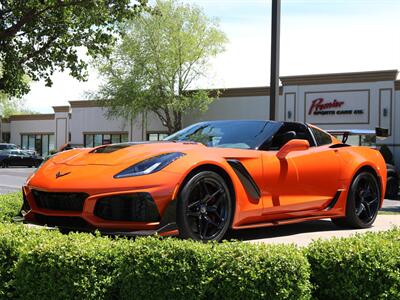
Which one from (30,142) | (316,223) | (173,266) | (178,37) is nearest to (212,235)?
(173,266)

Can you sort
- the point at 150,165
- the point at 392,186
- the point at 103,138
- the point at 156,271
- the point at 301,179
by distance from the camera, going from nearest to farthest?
the point at 156,271
the point at 150,165
the point at 301,179
the point at 392,186
the point at 103,138

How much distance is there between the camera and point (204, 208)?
5020mm

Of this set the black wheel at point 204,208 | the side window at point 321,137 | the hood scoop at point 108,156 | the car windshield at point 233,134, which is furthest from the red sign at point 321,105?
the black wheel at point 204,208

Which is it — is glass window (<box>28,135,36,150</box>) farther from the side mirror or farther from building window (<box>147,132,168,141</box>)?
the side mirror

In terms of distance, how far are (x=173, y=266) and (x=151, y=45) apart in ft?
109

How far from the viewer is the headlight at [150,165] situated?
4.86 m

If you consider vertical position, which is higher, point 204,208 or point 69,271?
point 204,208

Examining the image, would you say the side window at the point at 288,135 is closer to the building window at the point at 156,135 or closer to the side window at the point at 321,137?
the side window at the point at 321,137

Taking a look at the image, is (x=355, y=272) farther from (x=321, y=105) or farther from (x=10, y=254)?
(x=321, y=105)

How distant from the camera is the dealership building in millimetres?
30844

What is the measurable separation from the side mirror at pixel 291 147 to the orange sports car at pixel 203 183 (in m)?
0.01

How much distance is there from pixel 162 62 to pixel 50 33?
80.8 ft

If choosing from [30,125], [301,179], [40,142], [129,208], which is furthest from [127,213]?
[30,125]

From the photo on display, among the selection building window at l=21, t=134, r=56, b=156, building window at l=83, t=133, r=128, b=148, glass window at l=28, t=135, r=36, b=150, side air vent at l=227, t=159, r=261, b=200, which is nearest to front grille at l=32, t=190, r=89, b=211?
side air vent at l=227, t=159, r=261, b=200
